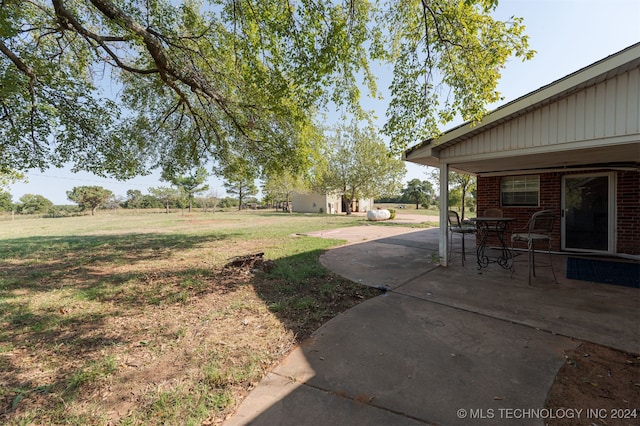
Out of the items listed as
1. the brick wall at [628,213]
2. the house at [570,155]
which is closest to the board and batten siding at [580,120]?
the house at [570,155]

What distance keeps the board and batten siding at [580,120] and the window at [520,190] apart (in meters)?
3.53

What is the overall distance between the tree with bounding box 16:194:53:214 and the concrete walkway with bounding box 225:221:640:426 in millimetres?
57337

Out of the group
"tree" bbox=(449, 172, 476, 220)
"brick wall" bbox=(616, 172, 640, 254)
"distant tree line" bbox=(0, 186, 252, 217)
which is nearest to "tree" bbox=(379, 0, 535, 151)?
"brick wall" bbox=(616, 172, 640, 254)

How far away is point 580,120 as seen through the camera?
3623mm

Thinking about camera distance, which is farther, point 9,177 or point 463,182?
point 463,182

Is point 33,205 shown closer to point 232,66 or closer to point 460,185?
point 232,66

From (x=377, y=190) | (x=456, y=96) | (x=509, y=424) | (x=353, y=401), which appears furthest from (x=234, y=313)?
(x=377, y=190)

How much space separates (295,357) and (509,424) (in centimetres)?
156

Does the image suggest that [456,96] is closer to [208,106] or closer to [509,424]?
[509,424]

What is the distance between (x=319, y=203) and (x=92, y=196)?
3076cm

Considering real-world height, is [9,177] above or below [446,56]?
below

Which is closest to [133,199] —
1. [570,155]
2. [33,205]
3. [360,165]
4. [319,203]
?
[33,205]

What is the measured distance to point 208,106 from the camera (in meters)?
7.96

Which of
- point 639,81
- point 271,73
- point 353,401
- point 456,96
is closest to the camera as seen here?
point 353,401
